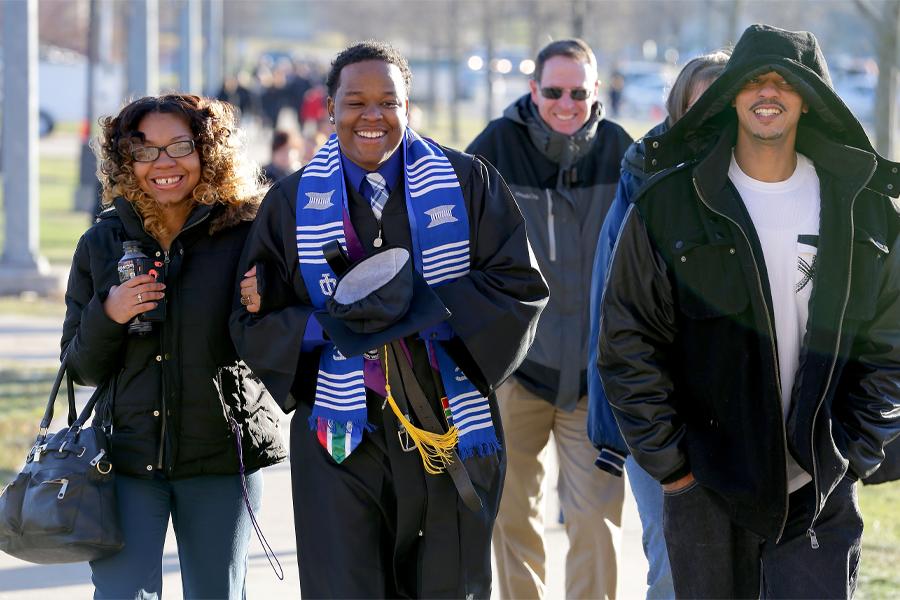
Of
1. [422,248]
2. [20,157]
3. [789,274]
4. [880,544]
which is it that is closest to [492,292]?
[422,248]

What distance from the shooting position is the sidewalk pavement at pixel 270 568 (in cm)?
580

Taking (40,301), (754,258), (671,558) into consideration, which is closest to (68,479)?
(671,558)

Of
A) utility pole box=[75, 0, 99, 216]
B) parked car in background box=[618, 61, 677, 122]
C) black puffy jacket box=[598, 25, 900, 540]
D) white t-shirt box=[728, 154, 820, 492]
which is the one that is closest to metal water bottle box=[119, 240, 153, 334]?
black puffy jacket box=[598, 25, 900, 540]

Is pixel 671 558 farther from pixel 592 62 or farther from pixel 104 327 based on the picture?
pixel 592 62

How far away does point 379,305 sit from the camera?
3721 mm

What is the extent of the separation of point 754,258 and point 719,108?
0.49 metres

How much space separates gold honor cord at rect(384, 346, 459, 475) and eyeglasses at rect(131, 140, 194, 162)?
Result: 105cm

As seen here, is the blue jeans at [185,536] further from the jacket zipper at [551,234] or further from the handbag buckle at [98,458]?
the jacket zipper at [551,234]

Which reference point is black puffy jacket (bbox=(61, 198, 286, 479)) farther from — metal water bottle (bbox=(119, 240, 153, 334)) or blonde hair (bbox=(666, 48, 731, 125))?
blonde hair (bbox=(666, 48, 731, 125))

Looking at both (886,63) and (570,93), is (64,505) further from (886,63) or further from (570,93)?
(886,63)

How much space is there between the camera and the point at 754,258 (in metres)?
3.78

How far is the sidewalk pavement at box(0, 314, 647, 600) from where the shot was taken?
580 cm

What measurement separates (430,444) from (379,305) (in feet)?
1.42

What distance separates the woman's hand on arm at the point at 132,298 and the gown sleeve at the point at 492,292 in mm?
877
